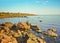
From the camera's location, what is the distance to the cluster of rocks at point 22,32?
420cm

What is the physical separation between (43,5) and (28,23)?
2.06 ft

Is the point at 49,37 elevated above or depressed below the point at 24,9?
below

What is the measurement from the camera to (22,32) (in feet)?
14.1

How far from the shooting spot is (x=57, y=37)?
435 centimetres

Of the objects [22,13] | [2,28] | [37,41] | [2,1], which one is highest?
[2,1]

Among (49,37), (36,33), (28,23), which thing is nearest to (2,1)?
(28,23)

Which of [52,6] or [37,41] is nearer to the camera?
[37,41]

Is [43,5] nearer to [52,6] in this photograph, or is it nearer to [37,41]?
[52,6]

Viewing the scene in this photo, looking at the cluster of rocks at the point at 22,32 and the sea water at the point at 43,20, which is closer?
the cluster of rocks at the point at 22,32

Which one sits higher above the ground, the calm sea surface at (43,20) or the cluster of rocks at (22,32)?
the calm sea surface at (43,20)

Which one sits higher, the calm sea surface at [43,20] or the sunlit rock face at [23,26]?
the calm sea surface at [43,20]

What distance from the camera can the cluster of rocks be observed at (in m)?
4.20

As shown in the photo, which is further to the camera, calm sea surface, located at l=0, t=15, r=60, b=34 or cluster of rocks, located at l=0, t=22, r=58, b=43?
calm sea surface, located at l=0, t=15, r=60, b=34

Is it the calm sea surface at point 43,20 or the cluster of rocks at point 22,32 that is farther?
the calm sea surface at point 43,20
